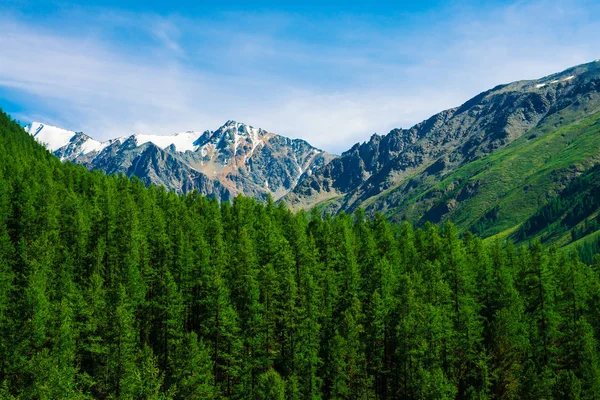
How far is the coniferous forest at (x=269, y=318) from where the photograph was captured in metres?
55.6

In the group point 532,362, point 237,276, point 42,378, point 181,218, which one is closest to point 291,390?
point 237,276

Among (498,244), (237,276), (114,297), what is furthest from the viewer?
(498,244)

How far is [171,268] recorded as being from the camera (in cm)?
7588

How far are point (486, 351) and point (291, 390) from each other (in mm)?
29689

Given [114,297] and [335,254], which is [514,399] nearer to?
[335,254]

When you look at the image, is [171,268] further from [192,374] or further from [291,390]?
[291,390]

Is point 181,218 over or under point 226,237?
over

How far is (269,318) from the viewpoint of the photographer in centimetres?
6756

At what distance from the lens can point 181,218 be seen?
9594cm

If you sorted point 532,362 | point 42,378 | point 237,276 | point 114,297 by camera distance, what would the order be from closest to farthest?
1. point 42,378
2. point 114,297
3. point 532,362
4. point 237,276

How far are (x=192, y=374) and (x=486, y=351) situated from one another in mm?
41515

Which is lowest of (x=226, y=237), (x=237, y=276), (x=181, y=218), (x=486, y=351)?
(x=486, y=351)

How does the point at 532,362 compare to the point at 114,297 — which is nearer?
the point at 114,297

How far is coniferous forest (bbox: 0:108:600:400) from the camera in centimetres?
5556
